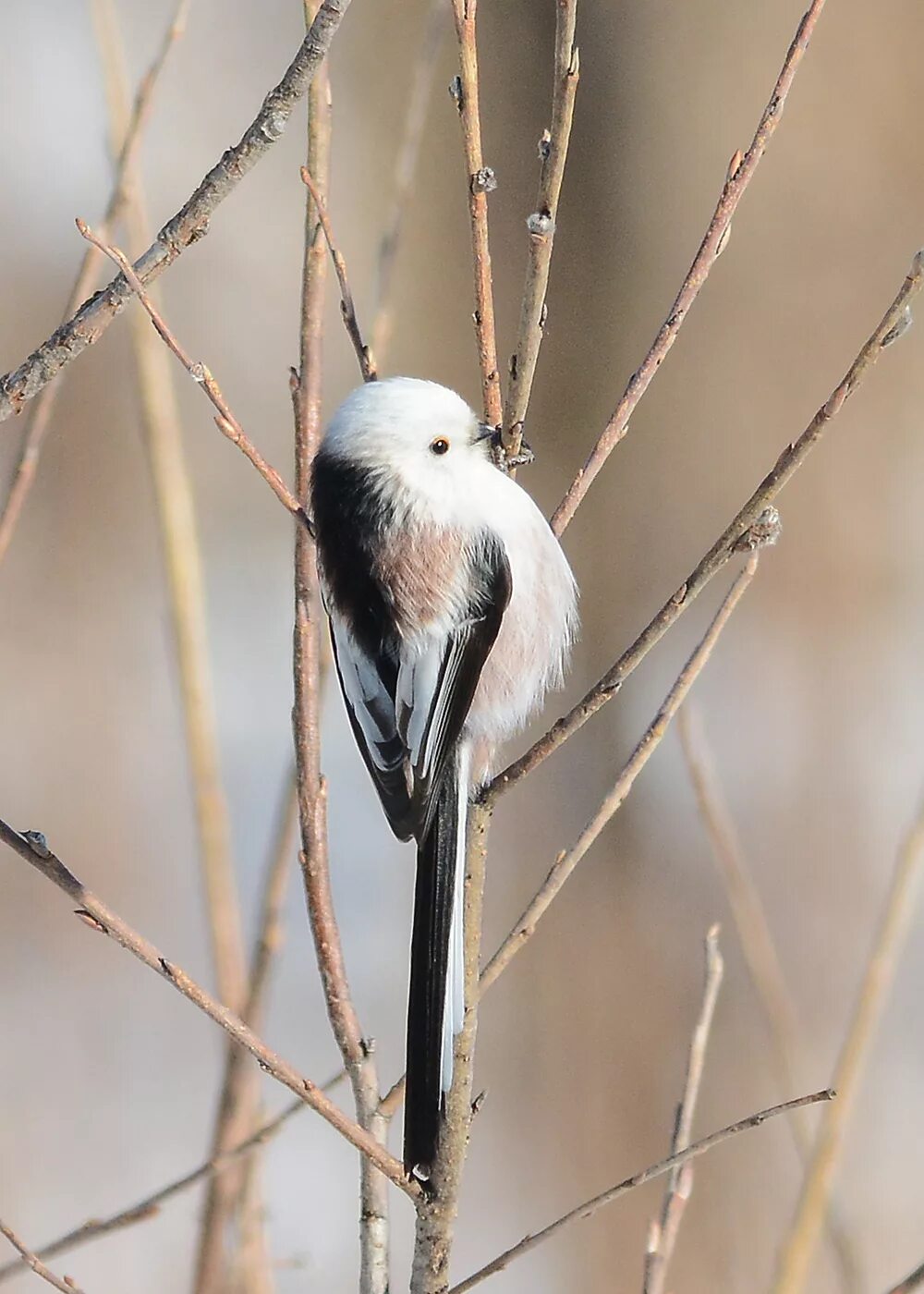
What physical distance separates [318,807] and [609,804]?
0.61ft

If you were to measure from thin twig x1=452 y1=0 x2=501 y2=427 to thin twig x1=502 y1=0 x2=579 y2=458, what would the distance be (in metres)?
0.02

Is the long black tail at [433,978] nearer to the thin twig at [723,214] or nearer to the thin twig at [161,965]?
the thin twig at [161,965]

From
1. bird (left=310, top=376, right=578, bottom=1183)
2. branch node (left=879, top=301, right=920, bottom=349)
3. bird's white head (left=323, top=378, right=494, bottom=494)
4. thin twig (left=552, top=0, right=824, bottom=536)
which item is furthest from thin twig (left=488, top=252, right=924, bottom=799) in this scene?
bird's white head (left=323, top=378, right=494, bottom=494)

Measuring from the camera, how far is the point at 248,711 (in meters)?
2.40

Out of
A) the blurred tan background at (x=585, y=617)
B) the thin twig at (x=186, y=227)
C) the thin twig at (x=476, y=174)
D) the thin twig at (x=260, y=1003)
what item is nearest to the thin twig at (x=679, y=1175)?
the thin twig at (x=260, y=1003)

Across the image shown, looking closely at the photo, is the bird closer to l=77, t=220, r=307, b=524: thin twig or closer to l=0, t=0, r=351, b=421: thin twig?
l=77, t=220, r=307, b=524: thin twig

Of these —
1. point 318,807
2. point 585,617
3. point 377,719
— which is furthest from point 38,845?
point 585,617

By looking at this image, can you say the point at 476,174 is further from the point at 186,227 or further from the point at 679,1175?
the point at 679,1175

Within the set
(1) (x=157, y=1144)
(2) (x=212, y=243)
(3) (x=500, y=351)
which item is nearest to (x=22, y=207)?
(2) (x=212, y=243)

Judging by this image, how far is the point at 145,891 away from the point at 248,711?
1.27 feet

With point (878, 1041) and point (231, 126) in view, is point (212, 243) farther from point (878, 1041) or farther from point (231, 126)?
point (878, 1041)

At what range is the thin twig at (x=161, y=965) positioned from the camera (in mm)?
640

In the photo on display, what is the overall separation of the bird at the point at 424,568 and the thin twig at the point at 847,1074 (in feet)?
1.14

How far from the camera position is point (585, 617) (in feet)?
8.13
